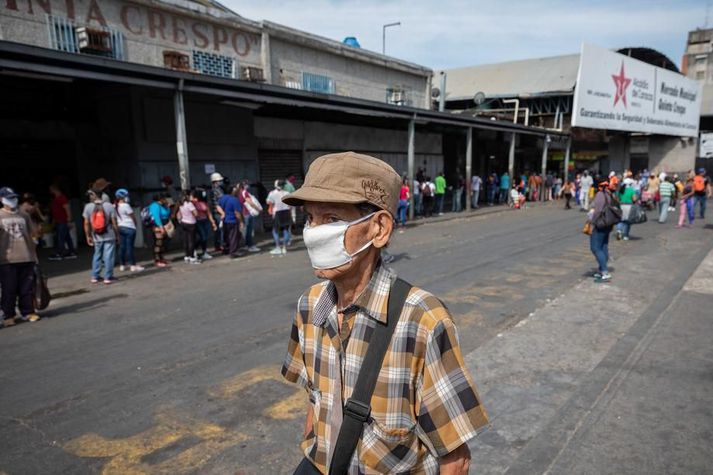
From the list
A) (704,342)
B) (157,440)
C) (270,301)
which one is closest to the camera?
(157,440)

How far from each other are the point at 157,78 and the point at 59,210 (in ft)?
12.5

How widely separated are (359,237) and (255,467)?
2.14m

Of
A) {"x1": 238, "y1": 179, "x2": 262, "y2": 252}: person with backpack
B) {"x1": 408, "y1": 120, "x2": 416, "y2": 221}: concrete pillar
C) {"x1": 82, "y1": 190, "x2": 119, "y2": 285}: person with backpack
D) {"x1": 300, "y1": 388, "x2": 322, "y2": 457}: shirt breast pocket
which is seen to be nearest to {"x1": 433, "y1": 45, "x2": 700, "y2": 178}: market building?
{"x1": 408, "y1": 120, "x2": 416, "y2": 221}: concrete pillar

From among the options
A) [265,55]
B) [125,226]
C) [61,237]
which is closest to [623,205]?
[125,226]

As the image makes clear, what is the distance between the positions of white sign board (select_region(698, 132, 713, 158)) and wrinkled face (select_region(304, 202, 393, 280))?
43073mm

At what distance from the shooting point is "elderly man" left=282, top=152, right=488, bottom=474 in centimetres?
146

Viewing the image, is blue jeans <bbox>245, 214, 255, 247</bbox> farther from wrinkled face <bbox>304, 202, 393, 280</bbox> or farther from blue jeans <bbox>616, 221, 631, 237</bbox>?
wrinkled face <bbox>304, 202, 393, 280</bbox>

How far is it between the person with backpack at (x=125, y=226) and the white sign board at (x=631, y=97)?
2269 cm

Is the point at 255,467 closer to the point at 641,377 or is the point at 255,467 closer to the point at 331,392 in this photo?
the point at 331,392

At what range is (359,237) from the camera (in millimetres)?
1646

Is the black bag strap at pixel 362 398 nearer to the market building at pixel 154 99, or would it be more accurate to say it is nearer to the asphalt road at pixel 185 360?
the asphalt road at pixel 185 360

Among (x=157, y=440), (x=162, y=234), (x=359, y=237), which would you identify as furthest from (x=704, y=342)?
(x=162, y=234)

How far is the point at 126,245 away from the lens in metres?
9.55

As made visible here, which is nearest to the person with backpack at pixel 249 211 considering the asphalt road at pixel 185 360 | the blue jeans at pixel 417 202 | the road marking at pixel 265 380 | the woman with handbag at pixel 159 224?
the asphalt road at pixel 185 360
